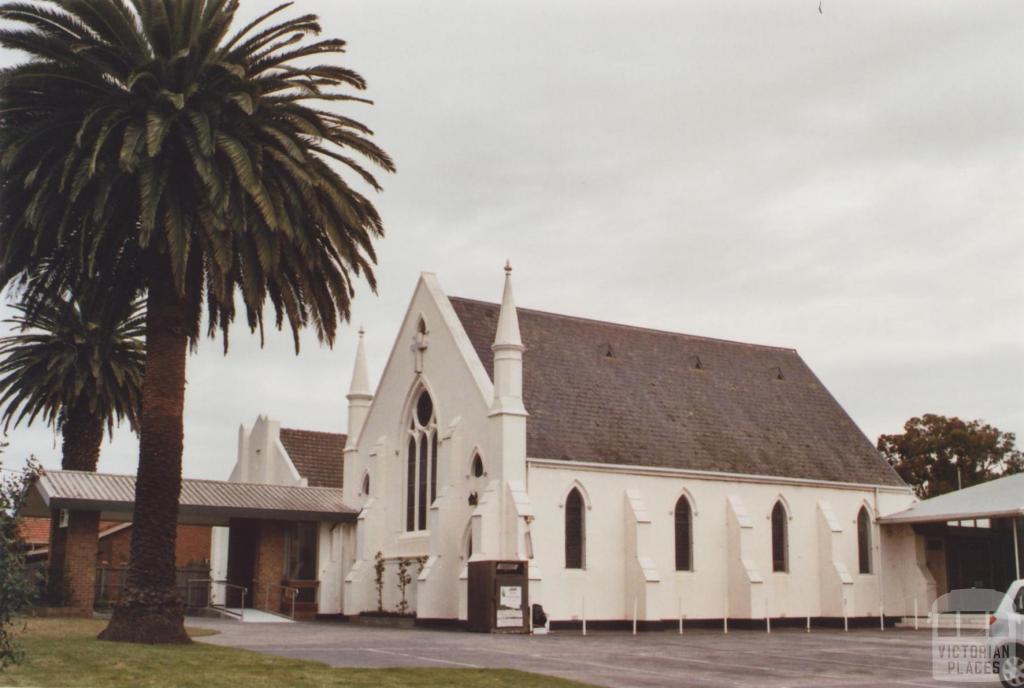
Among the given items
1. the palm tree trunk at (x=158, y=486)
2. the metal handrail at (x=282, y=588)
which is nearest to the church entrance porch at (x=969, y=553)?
the metal handrail at (x=282, y=588)

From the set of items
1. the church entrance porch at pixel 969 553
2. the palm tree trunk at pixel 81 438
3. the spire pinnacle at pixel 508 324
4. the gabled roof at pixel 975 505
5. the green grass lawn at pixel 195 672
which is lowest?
the green grass lawn at pixel 195 672

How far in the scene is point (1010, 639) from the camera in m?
17.4

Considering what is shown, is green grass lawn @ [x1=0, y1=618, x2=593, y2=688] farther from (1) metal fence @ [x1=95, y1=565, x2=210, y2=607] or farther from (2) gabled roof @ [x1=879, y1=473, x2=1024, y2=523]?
(1) metal fence @ [x1=95, y1=565, x2=210, y2=607]

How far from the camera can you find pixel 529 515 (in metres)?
36.4

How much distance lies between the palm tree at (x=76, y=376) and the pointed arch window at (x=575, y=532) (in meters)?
18.4

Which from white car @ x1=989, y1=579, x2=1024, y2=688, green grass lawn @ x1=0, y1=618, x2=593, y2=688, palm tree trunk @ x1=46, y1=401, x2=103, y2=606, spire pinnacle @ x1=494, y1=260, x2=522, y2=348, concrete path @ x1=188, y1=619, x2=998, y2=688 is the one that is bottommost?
concrete path @ x1=188, y1=619, x2=998, y2=688

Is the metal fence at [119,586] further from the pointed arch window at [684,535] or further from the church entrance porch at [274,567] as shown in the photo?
the pointed arch window at [684,535]

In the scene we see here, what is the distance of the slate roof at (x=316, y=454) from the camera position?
53.0 meters

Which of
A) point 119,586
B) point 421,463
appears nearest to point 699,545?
point 421,463

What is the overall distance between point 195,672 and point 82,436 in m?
31.0

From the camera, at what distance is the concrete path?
20.0 m

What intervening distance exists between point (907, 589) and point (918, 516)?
160 inches

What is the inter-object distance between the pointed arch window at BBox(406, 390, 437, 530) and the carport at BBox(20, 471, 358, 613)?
9.55 feet

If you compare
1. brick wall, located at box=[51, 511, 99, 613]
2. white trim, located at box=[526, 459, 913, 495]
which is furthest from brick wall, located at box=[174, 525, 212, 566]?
white trim, located at box=[526, 459, 913, 495]
